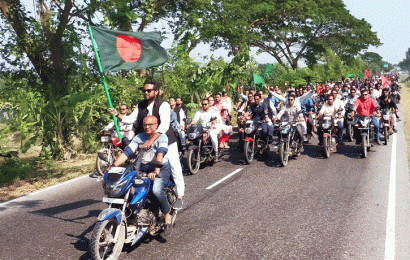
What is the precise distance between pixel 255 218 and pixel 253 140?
499 cm

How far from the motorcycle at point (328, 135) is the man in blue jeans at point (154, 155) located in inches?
287

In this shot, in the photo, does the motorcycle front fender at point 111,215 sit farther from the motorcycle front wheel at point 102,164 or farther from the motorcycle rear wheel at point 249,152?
the motorcycle rear wheel at point 249,152

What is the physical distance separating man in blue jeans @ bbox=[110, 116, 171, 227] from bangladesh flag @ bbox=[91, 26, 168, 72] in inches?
92.2

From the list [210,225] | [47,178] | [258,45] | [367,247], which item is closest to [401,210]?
[367,247]

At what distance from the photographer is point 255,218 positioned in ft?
21.5

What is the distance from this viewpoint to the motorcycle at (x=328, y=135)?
462 inches

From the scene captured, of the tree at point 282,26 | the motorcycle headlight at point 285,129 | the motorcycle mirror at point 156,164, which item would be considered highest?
the tree at point 282,26

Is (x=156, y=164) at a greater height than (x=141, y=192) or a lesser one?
greater

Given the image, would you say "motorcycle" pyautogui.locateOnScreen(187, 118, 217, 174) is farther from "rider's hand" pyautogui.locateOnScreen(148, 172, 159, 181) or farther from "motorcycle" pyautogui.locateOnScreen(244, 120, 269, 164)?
"rider's hand" pyautogui.locateOnScreen(148, 172, 159, 181)

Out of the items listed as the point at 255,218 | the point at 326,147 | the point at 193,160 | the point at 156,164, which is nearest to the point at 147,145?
the point at 156,164

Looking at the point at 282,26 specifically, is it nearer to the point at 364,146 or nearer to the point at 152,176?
the point at 364,146

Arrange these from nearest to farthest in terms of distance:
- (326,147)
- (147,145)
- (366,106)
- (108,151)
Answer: (147,145), (108,151), (326,147), (366,106)

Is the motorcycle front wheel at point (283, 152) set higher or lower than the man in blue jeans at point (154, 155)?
lower

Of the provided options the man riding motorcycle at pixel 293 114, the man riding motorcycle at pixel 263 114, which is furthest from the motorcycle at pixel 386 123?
the man riding motorcycle at pixel 263 114
